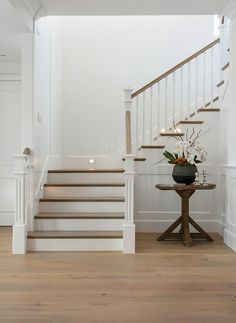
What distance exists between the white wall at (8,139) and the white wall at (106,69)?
0.79m

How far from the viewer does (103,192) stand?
17.9 feet

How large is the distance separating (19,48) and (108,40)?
1.78 m

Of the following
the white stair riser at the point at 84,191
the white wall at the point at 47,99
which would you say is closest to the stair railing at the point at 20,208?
the white wall at the point at 47,99

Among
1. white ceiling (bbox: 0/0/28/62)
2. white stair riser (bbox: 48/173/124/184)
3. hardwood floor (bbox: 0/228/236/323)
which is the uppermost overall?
white ceiling (bbox: 0/0/28/62)

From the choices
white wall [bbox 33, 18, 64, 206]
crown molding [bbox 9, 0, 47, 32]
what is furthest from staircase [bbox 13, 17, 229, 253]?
crown molding [bbox 9, 0, 47, 32]

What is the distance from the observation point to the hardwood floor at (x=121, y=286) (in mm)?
2615

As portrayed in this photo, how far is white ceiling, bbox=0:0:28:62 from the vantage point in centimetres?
386

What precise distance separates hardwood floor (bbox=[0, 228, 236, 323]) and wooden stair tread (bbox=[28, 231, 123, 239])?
204 mm

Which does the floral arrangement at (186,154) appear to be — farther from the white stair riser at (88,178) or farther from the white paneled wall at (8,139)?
the white paneled wall at (8,139)

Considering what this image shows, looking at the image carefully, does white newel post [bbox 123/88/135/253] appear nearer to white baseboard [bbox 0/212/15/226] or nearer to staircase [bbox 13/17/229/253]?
staircase [bbox 13/17/229/253]

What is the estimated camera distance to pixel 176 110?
21.1 ft

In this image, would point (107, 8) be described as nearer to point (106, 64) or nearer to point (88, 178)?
point (106, 64)

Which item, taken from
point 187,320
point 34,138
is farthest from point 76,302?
point 34,138

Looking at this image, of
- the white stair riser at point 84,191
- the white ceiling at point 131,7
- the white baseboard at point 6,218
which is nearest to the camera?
the white ceiling at point 131,7
